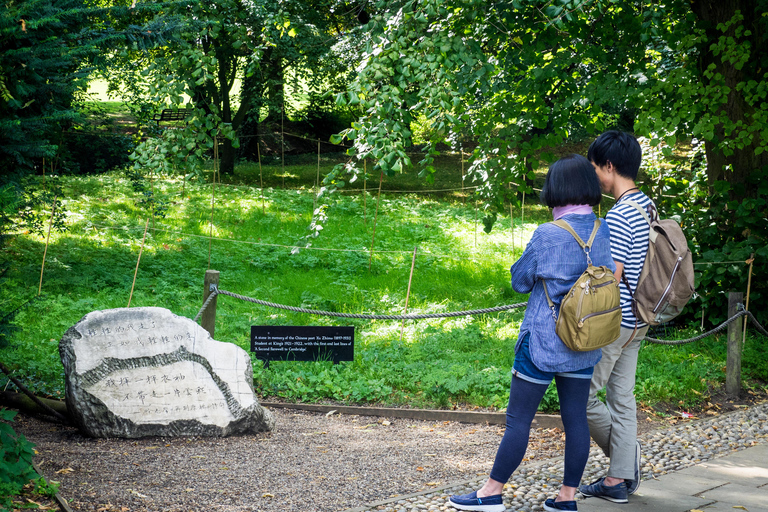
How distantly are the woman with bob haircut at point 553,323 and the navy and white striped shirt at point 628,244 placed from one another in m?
0.16

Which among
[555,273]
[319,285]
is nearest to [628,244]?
[555,273]

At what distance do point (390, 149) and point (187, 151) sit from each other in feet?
6.62

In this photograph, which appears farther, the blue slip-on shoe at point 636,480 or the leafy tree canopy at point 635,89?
the leafy tree canopy at point 635,89

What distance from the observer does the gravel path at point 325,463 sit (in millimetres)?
3510

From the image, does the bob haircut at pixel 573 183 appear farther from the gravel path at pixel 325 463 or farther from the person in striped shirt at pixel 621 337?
the gravel path at pixel 325 463

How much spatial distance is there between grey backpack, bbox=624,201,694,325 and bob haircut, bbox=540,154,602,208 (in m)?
0.36

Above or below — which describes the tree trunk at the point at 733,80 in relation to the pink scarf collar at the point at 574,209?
above

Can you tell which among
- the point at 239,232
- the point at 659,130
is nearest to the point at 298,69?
the point at 239,232

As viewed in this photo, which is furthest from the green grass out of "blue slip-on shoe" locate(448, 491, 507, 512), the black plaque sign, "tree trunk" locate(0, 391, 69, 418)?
"blue slip-on shoe" locate(448, 491, 507, 512)

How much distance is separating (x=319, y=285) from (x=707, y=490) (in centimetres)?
645

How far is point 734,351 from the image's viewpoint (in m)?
5.88

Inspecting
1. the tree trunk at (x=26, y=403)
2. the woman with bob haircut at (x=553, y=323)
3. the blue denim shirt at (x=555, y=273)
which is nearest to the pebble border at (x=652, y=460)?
the woman with bob haircut at (x=553, y=323)

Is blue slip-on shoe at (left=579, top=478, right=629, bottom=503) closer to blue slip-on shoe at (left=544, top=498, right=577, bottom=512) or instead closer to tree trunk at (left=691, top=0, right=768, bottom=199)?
blue slip-on shoe at (left=544, top=498, right=577, bottom=512)

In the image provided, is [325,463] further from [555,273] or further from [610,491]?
[555,273]
